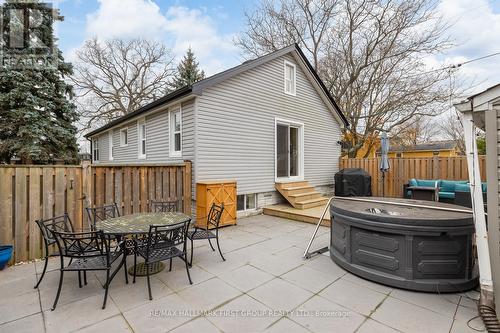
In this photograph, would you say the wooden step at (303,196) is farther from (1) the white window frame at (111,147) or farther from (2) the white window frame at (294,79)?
(1) the white window frame at (111,147)

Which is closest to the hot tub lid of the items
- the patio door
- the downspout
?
the downspout

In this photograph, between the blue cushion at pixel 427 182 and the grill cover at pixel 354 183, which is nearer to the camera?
the blue cushion at pixel 427 182

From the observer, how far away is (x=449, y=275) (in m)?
2.92

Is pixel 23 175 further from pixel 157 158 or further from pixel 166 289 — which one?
pixel 157 158

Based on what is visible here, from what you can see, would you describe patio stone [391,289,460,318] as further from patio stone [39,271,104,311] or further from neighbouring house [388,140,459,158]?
neighbouring house [388,140,459,158]

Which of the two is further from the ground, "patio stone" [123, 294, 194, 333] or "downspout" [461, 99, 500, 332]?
"downspout" [461, 99, 500, 332]

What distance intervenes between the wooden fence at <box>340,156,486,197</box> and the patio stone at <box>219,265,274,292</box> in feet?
26.0

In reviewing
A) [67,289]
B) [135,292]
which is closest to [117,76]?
[67,289]

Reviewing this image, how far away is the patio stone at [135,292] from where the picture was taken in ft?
8.80

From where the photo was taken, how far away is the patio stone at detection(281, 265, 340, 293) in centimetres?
309

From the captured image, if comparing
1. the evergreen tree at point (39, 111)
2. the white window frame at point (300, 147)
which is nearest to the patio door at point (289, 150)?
the white window frame at point (300, 147)

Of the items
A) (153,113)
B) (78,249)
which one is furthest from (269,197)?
(78,249)

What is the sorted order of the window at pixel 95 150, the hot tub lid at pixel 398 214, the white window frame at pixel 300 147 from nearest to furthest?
the hot tub lid at pixel 398 214, the white window frame at pixel 300 147, the window at pixel 95 150

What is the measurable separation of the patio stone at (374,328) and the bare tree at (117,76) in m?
20.7
